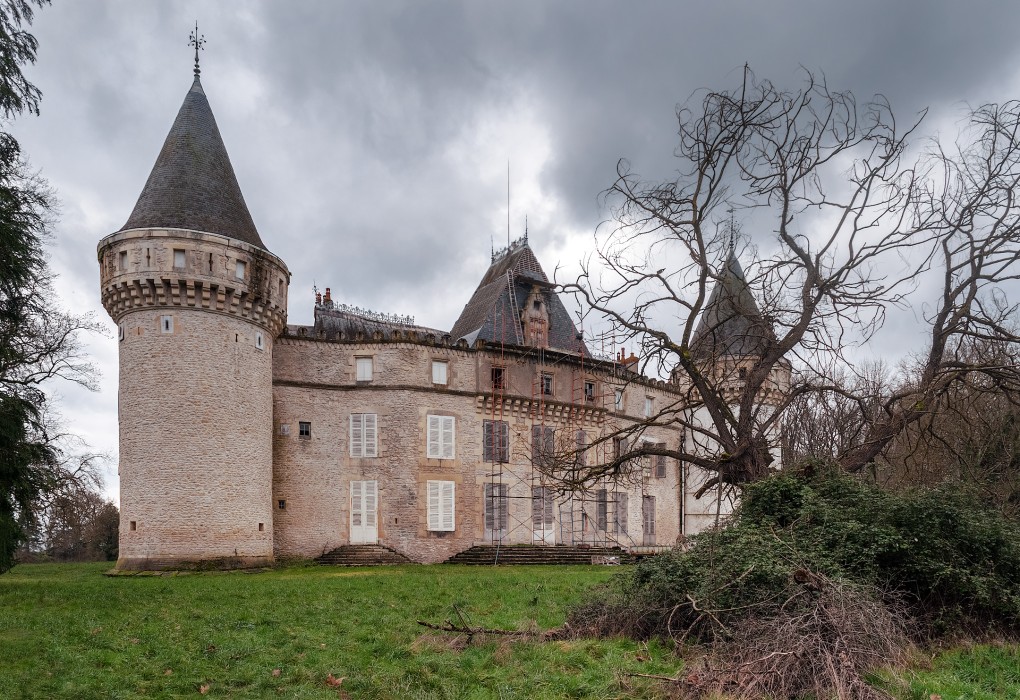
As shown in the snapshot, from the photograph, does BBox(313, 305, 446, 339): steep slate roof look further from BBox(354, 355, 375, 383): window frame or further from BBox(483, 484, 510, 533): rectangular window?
BBox(483, 484, 510, 533): rectangular window

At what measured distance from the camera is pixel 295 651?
357 inches

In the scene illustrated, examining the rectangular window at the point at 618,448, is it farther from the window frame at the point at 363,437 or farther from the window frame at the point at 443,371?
the window frame at the point at 363,437

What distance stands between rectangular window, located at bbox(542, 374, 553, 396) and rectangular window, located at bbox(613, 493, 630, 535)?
5.46 metres

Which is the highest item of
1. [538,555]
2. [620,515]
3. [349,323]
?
[349,323]

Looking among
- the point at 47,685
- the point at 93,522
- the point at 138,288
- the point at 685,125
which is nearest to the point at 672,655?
the point at 47,685

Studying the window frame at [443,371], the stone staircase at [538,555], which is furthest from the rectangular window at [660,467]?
the window frame at [443,371]

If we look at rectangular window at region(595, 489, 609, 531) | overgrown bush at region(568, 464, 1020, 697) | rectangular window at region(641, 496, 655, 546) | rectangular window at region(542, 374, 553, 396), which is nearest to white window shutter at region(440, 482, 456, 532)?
rectangular window at region(542, 374, 553, 396)

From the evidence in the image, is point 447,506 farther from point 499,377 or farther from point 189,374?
point 189,374

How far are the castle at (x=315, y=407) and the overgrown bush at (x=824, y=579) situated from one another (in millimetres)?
8152

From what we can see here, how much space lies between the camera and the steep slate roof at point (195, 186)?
23.9 meters

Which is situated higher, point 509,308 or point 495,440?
point 509,308

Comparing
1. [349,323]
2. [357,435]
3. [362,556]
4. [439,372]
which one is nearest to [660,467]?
[439,372]

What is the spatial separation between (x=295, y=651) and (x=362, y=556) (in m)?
18.0

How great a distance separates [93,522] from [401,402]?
2398 cm
